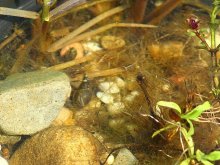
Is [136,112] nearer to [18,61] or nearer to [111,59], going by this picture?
[111,59]

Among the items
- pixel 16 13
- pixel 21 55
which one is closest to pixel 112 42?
pixel 21 55

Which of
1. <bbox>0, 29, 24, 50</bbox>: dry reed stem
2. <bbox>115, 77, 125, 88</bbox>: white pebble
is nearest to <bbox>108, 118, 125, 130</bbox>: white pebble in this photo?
<bbox>115, 77, 125, 88</bbox>: white pebble

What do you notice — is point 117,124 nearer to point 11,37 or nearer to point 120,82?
point 120,82

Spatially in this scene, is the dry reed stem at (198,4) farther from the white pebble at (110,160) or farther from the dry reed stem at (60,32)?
the white pebble at (110,160)

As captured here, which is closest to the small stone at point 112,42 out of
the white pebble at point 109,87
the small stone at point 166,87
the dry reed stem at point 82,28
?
the dry reed stem at point 82,28

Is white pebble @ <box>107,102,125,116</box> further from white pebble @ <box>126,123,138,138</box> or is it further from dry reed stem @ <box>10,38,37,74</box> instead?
dry reed stem @ <box>10,38,37,74</box>

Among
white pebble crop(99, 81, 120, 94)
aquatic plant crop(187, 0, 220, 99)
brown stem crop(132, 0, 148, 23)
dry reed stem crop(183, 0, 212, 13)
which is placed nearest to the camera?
aquatic plant crop(187, 0, 220, 99)

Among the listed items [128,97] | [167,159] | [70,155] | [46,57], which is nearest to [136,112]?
[128,97]
